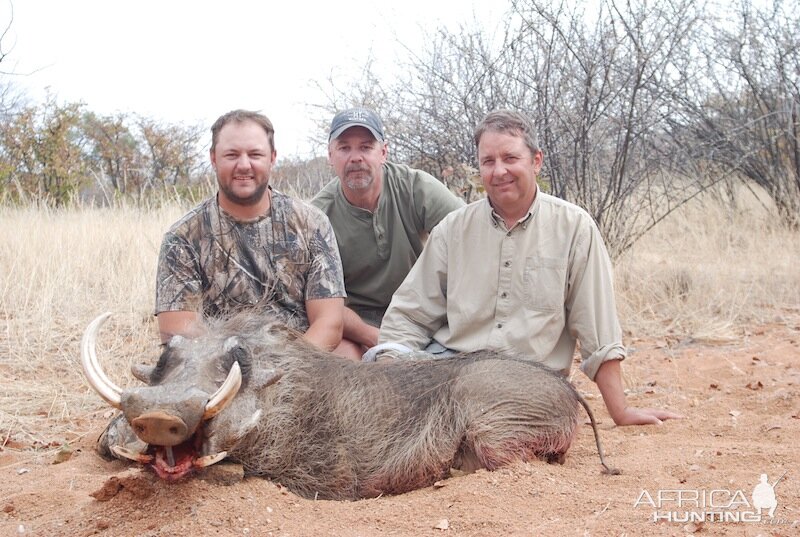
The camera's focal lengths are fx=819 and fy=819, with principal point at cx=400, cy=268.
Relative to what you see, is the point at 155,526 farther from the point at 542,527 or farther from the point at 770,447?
the point at 770,447

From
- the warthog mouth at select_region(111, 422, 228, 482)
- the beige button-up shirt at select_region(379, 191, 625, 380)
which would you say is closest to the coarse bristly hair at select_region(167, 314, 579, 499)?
the warthog mouth at select_region(111, 422, 228, 482)

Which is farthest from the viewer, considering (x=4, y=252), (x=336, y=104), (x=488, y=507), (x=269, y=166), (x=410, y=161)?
(x=336, y=104)

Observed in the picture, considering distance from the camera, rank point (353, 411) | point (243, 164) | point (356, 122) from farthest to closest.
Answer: point (356, 122) → point (243, 164) → point (353, 411)

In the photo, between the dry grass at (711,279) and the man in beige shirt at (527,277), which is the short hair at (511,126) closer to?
the man in beige shirt at (527,277)

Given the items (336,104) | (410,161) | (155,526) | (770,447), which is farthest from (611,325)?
(336,104)

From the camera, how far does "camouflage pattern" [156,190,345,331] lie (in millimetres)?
3906

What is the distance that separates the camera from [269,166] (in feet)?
13.4

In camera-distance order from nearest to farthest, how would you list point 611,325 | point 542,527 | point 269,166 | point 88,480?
point 542,527, point 88,480, point 611,325, point 269,166

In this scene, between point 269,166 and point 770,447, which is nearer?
point 770,447

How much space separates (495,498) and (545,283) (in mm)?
1397

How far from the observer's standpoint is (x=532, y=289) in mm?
3742

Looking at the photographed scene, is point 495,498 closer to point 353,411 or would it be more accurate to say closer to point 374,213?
point 353,411

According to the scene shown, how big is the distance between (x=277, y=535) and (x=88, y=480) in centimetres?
107


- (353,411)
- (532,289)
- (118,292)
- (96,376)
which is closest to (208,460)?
(96,376)
